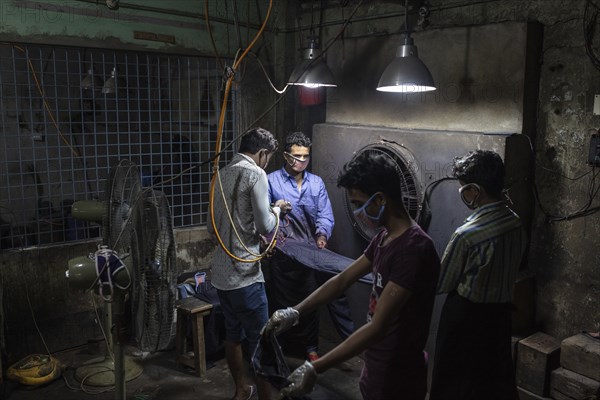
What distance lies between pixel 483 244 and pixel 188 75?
3.92 metres

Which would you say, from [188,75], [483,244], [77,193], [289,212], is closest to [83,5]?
[188,75]

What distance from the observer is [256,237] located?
13.5 ft

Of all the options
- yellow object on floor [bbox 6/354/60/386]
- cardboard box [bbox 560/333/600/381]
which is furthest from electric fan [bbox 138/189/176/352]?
cardboard box [bbox 560/333/600/381]

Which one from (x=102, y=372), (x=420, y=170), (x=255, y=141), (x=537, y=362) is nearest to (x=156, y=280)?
(x=255, y=141)

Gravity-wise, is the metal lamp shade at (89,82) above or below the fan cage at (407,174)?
above

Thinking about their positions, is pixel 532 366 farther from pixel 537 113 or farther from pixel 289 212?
pixel 289 212

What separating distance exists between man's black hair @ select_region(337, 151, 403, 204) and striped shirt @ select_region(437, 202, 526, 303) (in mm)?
869

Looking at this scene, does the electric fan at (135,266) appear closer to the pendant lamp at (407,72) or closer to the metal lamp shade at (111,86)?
the pendant lamp at (407,72)

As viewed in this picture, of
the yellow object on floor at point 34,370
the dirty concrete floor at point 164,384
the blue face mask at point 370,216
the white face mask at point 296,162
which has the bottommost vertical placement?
the dirty concrete floor at point 164,384

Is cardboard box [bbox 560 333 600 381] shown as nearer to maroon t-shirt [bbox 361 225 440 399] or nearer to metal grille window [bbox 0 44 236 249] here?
maroon t-shirt [bbox 361 225 440 399]

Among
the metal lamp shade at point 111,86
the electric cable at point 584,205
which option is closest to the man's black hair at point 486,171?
A: the electric cable at point 584,205

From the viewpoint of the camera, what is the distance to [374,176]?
8.01ft

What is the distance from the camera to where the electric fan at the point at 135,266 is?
288cm

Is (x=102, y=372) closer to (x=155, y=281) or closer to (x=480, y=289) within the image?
(x=155, y=281)
